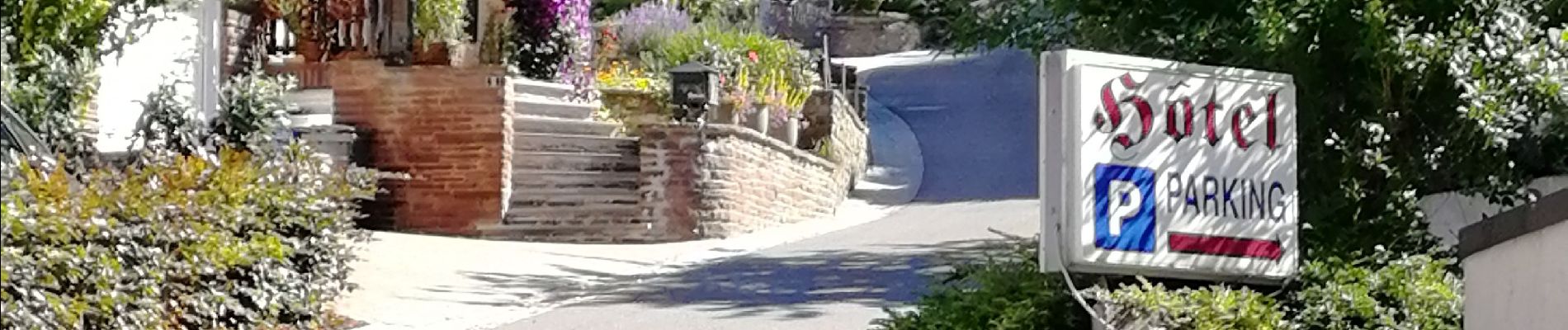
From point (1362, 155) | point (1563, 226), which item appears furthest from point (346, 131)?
point (1563, 226)

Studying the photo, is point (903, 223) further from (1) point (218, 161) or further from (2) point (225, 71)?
(1) point (218, 161)

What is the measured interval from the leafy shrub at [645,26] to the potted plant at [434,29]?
2.89 meters

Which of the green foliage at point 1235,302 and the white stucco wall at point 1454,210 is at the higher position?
the white stucco wall at point 1454,210

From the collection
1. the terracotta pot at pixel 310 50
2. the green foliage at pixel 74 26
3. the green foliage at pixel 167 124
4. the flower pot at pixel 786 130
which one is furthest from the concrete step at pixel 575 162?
the green foliage at pixel 74 26

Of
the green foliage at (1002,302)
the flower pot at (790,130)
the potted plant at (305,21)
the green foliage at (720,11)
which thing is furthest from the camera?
the green foliage at (720,11)

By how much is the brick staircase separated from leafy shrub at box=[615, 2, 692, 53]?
2.60 meters

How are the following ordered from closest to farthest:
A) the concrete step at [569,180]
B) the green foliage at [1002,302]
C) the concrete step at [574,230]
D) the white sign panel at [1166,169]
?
the white sign panel at [1166,169]
the green foliage at [1002,302]
the concrete step at [574,230]
the concrete step at [569,180]

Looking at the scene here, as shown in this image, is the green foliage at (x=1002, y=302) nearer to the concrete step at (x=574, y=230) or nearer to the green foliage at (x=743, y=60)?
the concrete step at (x=574, y=230)

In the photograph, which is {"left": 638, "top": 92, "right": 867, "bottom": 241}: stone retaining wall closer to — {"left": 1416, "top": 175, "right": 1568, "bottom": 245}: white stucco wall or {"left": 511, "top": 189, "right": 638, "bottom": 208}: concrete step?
{"left": 511, "top": 189, "right": 638, "bottom": 208}: concrete step

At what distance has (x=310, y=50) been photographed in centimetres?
1723

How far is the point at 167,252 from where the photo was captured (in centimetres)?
919

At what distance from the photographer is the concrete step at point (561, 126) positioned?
16.4 metres

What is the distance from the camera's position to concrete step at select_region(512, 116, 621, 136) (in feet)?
53.7

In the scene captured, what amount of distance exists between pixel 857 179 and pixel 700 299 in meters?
10.6
